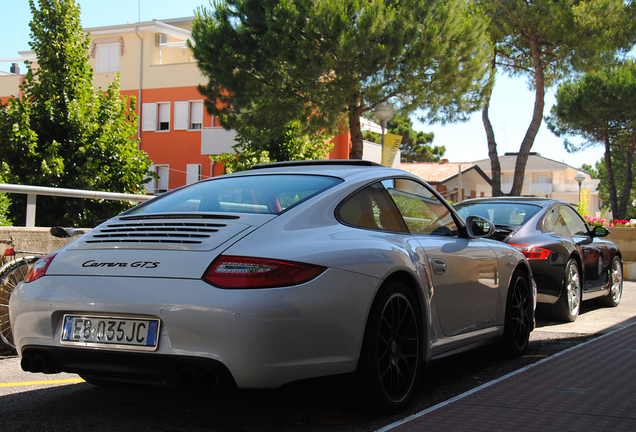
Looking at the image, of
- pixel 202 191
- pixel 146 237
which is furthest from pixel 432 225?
pixel 146 237

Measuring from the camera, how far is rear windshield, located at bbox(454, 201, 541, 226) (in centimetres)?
772

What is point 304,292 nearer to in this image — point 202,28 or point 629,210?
point 202,28

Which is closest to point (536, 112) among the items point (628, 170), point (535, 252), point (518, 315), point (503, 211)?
point (503, 211)

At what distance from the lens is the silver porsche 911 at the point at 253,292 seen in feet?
9.94

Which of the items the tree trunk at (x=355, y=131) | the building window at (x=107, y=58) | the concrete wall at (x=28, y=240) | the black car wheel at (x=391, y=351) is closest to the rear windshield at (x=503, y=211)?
the black car wheel at (x=391, y=351)

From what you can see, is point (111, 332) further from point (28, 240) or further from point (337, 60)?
point (337, 60)

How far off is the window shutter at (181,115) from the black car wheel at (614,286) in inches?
1239

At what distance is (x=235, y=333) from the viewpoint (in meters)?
2.96

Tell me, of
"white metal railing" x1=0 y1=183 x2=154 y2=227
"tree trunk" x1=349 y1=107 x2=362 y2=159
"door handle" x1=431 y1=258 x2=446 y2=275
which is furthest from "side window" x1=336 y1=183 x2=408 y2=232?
"tree trunk" x1=349 y1=107 x2=362 y2=159

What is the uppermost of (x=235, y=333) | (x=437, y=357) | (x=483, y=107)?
(x=483, y=107)

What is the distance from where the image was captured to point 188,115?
38312 millimetres

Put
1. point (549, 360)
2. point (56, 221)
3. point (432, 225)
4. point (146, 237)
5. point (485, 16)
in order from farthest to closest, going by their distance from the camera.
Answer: point (485, 16), point (56, 221), point (549, 360), point (432, 225), point (146, 237)

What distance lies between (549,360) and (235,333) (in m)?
3.22

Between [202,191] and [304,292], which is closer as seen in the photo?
[304,292]
